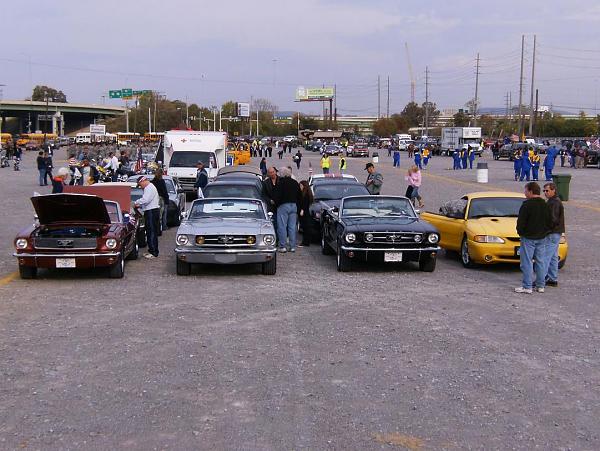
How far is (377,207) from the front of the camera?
14.5 meters

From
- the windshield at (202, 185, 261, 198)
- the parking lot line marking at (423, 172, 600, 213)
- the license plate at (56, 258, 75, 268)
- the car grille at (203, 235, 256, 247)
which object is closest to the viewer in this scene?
the license plate at (56, 258, 75, 268)

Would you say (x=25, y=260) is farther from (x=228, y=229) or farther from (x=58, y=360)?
(x=58, y=360)

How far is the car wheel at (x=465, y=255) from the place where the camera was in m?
13.5

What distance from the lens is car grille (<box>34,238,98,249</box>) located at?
469 inches

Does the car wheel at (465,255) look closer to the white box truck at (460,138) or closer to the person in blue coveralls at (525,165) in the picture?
the person in blue coveralls at (525,165)

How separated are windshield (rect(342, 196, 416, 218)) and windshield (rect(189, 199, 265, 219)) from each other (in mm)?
1635

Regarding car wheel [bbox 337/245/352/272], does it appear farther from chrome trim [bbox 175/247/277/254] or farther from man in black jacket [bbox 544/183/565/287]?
man in black jacket [bbox 544/183/565/287]

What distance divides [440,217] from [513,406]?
30.0 feet

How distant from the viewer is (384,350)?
7934mm

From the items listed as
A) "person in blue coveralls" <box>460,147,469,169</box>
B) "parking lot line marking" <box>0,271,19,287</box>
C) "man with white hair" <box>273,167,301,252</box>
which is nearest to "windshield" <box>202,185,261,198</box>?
"man with white hair" <box>273,167,301,252</box>

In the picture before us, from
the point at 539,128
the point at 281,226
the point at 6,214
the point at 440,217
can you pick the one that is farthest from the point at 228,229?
the point at 539,128

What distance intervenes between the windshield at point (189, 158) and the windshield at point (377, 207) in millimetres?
17243

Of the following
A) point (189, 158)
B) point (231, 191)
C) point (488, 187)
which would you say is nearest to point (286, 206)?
point (231, 191)

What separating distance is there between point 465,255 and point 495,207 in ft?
4.35
